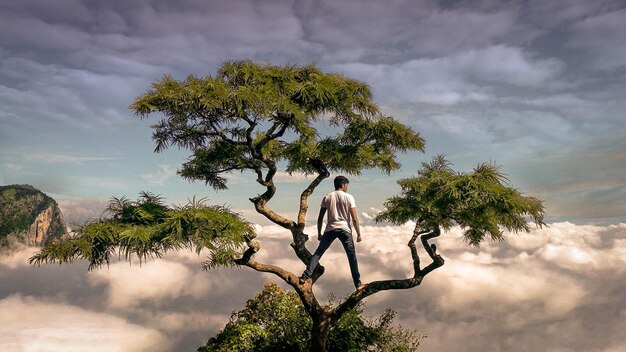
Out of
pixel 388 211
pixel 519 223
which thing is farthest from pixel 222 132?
pixel 519 223

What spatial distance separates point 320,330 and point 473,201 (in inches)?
231

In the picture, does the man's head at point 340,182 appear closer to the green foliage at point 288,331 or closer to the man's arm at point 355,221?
the man's arm at point 355,221

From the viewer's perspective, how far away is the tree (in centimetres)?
1088

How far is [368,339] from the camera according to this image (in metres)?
16.5

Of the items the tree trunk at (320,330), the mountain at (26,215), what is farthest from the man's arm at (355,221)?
the mountain at (26,215)

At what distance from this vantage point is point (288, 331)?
1619cm

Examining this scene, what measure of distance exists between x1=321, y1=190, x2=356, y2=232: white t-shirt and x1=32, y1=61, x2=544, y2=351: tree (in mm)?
1933

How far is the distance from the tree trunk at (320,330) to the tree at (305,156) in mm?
30

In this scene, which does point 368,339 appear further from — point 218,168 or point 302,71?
point 302,71

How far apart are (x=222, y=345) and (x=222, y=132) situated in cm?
729

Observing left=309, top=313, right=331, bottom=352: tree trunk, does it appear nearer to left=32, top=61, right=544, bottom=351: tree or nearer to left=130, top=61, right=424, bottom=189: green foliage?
left=32, top=61, right=544, bottom=351: tree

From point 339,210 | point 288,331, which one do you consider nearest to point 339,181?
point 339,210

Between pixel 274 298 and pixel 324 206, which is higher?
pixel 324 206

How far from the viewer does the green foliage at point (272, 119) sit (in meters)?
10.9
